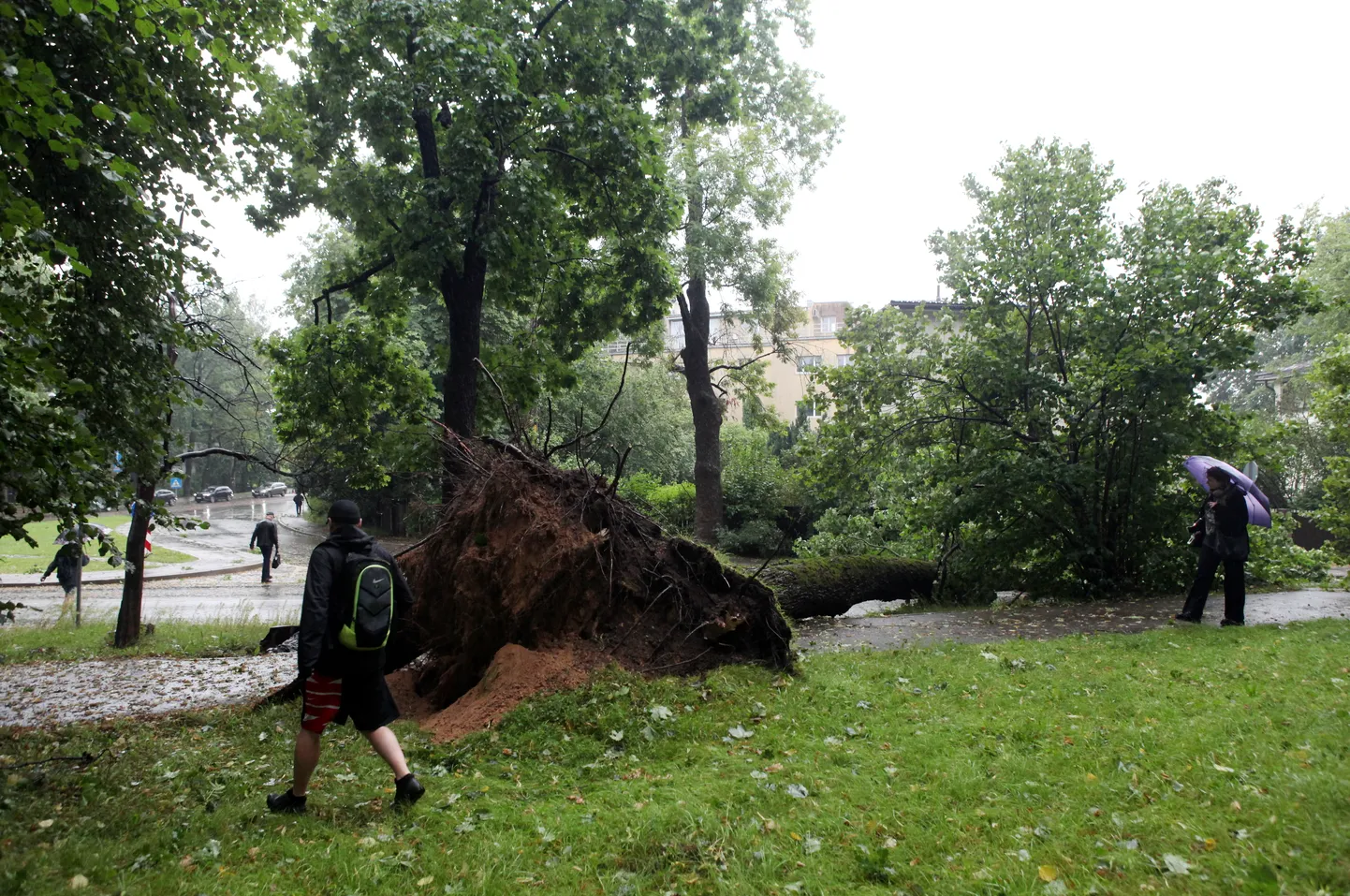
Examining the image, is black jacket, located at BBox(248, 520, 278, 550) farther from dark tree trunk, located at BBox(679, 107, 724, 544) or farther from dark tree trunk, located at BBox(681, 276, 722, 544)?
dark tree trunk, located at BBox(679, 107, 724, 544)

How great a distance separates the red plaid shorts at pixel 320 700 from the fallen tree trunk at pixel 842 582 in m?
8.05

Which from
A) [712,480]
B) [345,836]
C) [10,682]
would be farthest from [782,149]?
[345,836]

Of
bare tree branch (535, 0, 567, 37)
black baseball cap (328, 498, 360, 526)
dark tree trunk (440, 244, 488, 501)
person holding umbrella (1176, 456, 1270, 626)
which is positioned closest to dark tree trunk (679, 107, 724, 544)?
bare tree branch (535, 0, 567, 37)

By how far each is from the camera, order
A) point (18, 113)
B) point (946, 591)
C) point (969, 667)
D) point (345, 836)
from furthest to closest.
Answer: point (946, 591), point (969, 667), point (18, 113), point (345, 836)

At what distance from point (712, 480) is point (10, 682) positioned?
16.8 metres

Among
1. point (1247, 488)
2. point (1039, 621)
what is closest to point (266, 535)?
point (1039, 621)

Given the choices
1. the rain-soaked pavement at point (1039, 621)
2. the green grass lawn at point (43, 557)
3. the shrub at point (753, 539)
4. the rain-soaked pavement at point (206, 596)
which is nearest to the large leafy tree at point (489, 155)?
the rain-soaked pavement at point (206, 596)

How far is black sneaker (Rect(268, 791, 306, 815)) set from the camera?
461 centimetres

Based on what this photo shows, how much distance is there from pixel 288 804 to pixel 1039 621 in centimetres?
973

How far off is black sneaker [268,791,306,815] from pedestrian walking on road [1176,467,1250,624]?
9.78 metres

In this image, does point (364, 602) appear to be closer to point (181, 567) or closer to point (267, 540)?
point (267, 540)

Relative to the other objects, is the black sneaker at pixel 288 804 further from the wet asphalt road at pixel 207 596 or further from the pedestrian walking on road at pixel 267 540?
the pedestrian walking on road at pixel 267 540

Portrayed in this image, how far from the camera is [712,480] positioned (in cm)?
2417

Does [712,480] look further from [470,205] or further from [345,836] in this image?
[345,836]
